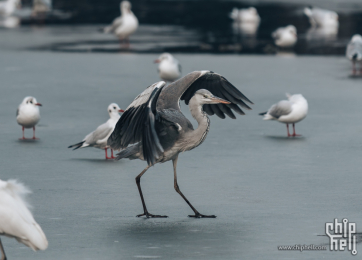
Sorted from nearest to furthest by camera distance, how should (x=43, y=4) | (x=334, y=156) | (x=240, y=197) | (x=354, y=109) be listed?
(x=240, y=197)
(x=334, y=156)
(x=354, y=109)
(x=43, y=4)

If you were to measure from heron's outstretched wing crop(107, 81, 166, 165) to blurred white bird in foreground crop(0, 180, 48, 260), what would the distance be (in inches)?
68.2

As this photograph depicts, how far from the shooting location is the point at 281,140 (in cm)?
1162

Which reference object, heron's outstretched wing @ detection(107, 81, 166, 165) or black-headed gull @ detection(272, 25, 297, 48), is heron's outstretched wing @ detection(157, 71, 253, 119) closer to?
heron's outstretched wing @ detection(107, 81, 166, 165)

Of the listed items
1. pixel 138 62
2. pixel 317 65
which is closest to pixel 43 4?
pixel 138 62

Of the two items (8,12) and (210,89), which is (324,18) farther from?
(210,89)

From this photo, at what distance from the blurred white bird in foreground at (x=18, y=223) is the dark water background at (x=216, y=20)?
15.8 meters

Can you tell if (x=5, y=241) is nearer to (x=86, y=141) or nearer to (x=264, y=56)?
(x=86, y=141)

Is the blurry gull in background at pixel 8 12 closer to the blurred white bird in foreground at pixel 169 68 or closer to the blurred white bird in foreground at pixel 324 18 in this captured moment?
the blurred white bird in foreground at pixel 324 18

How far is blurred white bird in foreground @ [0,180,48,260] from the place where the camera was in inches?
228

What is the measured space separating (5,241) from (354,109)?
8.61 metres

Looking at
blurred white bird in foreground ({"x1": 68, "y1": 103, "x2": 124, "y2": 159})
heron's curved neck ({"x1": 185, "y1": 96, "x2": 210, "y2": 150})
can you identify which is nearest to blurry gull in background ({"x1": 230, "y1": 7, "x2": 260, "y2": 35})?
blurred white bird in foreground ({"x1": 68, "y1": 103, "x2": 124, "y2": 159})

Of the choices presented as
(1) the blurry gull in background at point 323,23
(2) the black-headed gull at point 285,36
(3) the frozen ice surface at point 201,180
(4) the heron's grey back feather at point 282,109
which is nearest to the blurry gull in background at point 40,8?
(1) the blurry gull in background at point 323,23

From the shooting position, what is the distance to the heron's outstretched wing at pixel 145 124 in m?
7.43

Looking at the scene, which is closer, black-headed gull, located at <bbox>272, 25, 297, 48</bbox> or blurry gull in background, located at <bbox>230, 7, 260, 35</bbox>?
black-headed gull, located at <bbox>272, 25, 297, 48</bbox>
